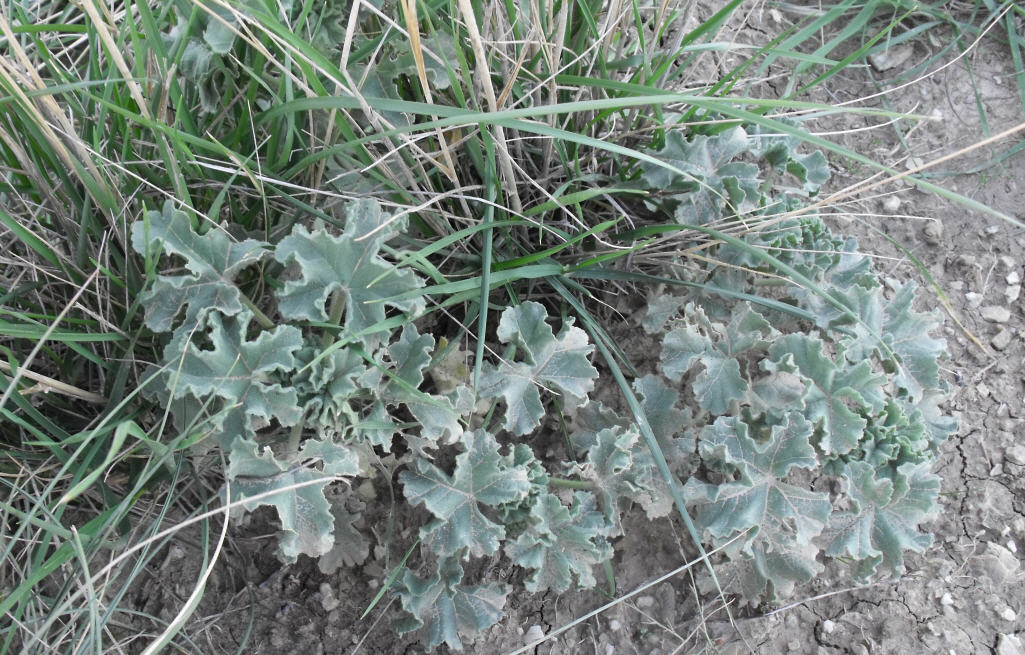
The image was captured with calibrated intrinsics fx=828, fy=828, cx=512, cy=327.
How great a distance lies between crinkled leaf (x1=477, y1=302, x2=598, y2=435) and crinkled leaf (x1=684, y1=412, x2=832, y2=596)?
1.03 feet

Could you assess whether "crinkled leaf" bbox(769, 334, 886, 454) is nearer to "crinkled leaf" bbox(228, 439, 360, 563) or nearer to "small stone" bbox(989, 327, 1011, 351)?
"small stone" bbox(989, 327, 1011, 351)

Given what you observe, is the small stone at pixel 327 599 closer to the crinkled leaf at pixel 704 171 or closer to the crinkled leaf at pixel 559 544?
the crinkled leaf at pixel 559 544

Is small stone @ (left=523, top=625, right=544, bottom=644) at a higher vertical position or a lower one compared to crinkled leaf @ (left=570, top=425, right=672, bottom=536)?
lower

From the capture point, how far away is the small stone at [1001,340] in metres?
2.40

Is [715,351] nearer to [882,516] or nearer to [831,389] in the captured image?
[831,389]

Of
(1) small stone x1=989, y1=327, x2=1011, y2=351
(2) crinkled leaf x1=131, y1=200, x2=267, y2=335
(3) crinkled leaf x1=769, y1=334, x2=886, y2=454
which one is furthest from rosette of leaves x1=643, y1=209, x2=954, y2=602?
(2) crinkled leaf x1=131, y1=200, x2=267, y2=335

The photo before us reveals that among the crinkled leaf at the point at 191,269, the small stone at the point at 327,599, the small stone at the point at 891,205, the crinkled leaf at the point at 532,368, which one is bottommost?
the small stone at the point at 891,205

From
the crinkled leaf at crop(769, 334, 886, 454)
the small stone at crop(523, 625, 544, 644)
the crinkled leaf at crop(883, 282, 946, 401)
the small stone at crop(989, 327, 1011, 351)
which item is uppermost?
the crinkled leaf at crop(769, 334, 886, 454)

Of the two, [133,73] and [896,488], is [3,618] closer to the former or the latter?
[133,73]

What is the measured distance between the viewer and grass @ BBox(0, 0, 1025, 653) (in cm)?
166

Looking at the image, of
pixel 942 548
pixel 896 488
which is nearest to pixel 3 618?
pixel 896 488

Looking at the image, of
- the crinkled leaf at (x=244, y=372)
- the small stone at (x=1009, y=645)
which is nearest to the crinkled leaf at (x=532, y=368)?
the crinkled leaf at (x=244, y=372)

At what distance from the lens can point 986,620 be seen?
2020 mm

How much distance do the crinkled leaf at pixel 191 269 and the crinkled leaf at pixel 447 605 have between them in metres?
0.69
